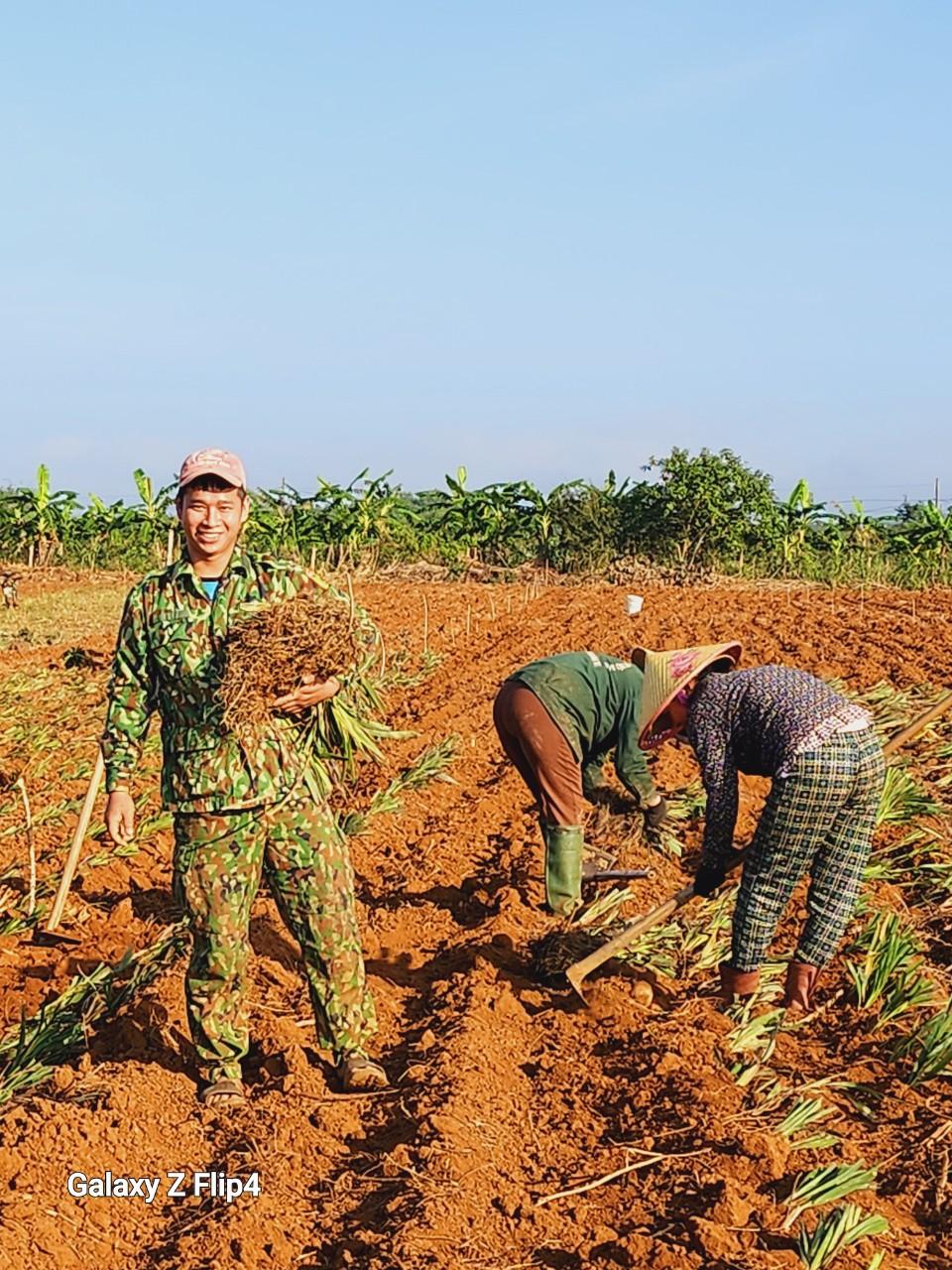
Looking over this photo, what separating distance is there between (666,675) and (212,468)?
162 centimetres

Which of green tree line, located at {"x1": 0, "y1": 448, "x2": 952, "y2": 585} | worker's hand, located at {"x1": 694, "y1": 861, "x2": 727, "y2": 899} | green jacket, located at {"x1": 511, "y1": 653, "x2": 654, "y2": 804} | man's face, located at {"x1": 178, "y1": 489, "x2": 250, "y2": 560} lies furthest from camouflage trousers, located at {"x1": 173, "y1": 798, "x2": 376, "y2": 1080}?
green tree line, located at {"x1": 0, "y1": 448, "x2": 952, "y2": 585}

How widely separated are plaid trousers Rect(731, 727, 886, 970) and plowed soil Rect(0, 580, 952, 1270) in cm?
35

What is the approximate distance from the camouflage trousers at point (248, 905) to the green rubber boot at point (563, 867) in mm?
1414

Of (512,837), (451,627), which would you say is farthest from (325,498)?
(512,837)

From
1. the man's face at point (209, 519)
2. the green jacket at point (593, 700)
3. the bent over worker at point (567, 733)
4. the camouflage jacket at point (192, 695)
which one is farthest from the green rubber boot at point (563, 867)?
the man's face at point (209, 519)

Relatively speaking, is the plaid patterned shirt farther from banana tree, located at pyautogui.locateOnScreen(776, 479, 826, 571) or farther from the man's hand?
banana tree, located at pyautogui.locateOnScreen(776, 479, 826, 571)

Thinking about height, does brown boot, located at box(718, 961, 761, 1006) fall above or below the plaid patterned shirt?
below

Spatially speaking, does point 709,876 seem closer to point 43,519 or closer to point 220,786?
point 220,786

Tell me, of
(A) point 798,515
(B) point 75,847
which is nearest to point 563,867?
(B) point 75,847

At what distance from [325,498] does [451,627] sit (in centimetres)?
776

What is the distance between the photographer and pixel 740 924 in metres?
4.26

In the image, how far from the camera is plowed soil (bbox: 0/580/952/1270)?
3.26m

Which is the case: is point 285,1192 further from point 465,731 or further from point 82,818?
point 465,731

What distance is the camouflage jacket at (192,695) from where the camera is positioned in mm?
3764
